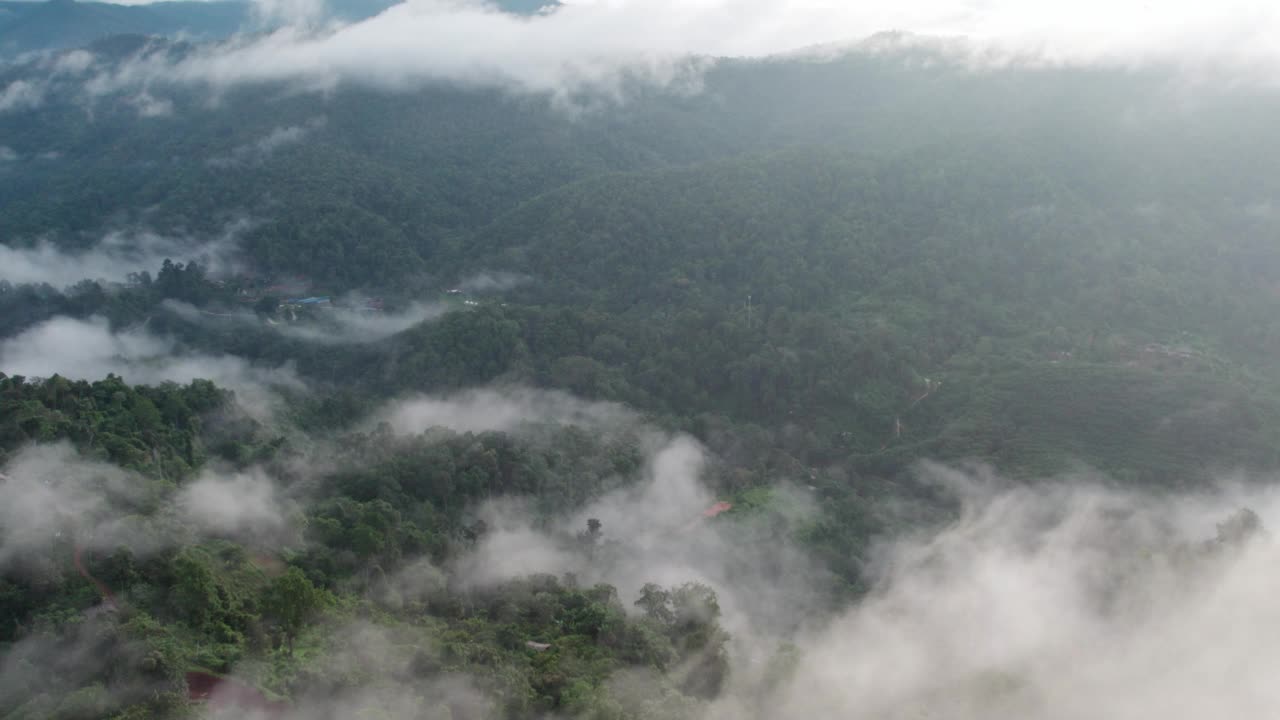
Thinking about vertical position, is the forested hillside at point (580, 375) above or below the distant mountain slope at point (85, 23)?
below

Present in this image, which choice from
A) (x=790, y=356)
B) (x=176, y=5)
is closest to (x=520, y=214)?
(x=790, y=356)

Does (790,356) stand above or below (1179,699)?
above

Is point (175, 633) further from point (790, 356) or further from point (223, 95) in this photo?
point (223, 95)

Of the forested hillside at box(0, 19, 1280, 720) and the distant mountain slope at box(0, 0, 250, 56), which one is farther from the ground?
the distant mountain slope at box(0, 0, 250, 56)

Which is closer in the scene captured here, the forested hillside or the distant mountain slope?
the forested hillside

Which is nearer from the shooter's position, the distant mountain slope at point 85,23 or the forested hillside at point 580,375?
the forested hillside at point 580,375

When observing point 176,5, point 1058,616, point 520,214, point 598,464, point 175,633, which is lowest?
point 1058,616

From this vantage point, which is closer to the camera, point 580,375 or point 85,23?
point 580,375

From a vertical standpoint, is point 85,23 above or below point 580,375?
above
